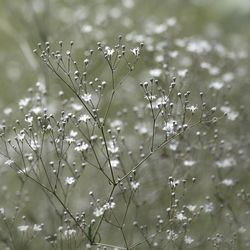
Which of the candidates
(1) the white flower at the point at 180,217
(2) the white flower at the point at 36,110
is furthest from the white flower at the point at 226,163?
(2) the white flower at the point at 36,110

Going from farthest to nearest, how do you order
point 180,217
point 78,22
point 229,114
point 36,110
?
point 78,22
point 229,114
point 36,110
point 180,217

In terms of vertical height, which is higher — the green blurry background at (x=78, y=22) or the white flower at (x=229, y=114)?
the green blurry background at (x=78, y=22)

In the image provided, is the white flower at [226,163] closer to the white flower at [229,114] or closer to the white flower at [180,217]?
the white flower at [229,114]

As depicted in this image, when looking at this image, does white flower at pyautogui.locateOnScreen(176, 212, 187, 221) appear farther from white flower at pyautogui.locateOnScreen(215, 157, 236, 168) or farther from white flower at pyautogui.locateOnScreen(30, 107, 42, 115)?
white flower at pyautogui.locateOnScreen(30, 107, 42, 115)

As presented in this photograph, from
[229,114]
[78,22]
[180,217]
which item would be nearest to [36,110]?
[180,217]

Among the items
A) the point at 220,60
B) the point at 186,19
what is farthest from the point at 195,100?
the point at 186,19

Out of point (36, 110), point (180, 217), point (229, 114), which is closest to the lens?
point (180, 217)

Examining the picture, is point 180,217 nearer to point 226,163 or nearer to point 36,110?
point 226,163

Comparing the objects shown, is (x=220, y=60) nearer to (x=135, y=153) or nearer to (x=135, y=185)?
(x=135, y=153)

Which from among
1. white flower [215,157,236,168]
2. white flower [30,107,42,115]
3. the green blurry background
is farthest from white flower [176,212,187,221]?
the green blurry background
